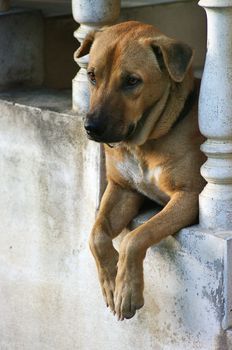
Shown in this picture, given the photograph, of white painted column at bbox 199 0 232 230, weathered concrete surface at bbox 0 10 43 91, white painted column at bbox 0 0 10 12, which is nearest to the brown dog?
white painted column at bbox 199 0 232 230

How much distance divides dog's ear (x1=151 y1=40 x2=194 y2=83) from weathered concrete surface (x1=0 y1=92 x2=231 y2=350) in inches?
26.5

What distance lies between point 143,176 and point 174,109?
13.2 inches

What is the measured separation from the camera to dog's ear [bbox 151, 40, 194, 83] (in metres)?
4.71

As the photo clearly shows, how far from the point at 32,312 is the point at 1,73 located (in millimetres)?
1246

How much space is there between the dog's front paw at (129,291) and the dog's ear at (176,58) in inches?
32.9

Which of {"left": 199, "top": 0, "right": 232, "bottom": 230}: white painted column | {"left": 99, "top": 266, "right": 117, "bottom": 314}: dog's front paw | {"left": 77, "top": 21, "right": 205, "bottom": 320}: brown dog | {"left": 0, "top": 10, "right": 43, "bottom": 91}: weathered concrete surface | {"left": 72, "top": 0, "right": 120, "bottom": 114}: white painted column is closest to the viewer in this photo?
{"left": 199, "top": 0, "right": 232, "bottom": 230}: white painted column

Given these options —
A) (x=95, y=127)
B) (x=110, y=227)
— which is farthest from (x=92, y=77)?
(x=110, y=227)

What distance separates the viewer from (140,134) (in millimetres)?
4906

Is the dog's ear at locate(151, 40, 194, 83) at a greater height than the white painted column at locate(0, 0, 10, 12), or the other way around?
the dog's ear at locate(151, 40, 194, 83)

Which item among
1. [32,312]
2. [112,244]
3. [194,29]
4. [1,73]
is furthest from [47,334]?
[194,29]

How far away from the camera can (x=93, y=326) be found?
5.50m

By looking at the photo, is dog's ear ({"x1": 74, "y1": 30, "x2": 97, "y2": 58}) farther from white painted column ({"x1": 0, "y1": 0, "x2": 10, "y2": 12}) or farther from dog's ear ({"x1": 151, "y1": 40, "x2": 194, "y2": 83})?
white painted column ({"x1": 0, "y1": 0, "x2": 10, "y2": 12})

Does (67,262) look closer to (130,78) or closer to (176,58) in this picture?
(130,78)

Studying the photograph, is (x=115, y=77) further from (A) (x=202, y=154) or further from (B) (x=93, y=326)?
(B) (x=93, y=326)
